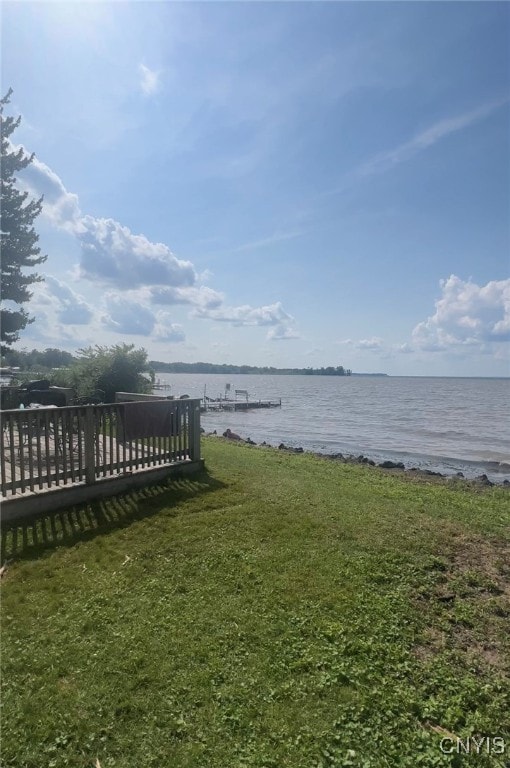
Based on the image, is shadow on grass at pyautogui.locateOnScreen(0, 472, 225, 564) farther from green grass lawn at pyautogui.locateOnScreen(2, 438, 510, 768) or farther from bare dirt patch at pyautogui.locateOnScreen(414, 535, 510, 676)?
bare dirt patch at pyautogui.locateOnScreen(414, 535, 510, 676)

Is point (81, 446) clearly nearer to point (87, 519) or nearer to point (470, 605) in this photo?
point (87, 519)

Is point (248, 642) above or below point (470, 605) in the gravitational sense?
above


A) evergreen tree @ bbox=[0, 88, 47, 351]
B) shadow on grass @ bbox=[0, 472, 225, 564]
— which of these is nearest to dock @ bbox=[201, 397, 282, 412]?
evergreen tree @ bbox=[0, 88, 47, 351]

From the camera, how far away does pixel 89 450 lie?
6070 mm

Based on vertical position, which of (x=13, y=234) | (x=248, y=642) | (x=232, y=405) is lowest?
(x=232, y=405)

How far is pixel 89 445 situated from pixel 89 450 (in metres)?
0.08

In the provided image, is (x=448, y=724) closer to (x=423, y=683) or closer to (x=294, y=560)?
(x=423, y=683)

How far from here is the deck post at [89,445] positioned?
6.02 metres

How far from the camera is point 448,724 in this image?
249 cm

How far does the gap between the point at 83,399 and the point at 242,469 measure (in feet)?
17.7

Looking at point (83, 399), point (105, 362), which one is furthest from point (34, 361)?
point (83, 399)

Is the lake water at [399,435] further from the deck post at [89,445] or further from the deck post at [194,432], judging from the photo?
the deck post at [89,445]

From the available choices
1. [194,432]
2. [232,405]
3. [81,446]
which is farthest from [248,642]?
[232,405]

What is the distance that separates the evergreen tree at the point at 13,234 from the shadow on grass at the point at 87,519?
12.1 metres
